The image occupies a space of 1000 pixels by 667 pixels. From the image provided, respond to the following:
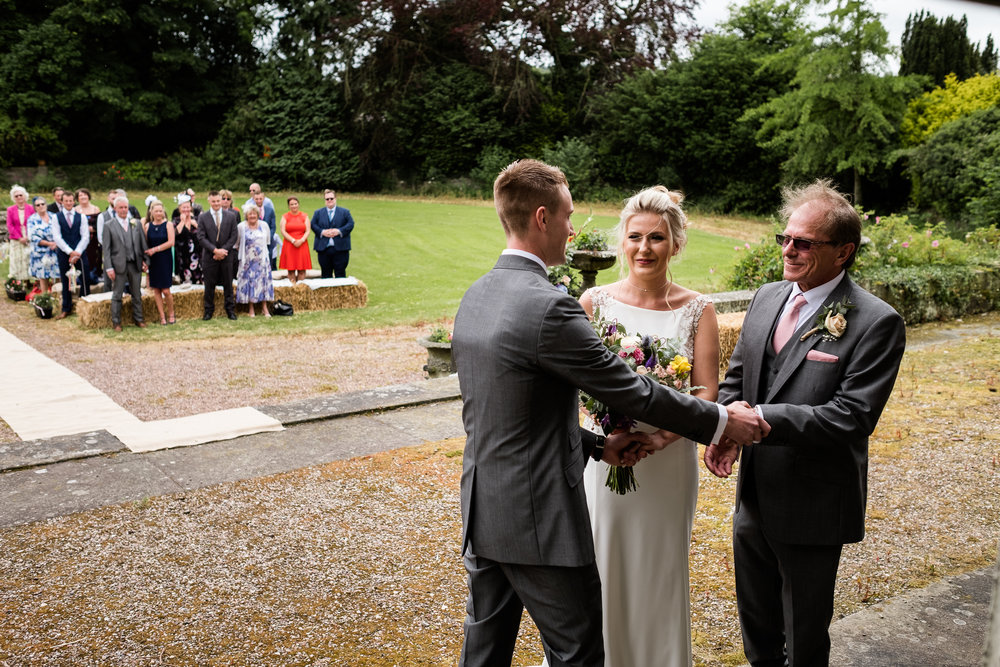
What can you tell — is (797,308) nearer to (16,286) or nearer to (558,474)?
(558,474)

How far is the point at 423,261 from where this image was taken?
796 inches

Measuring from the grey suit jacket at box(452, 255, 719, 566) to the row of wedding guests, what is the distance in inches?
471

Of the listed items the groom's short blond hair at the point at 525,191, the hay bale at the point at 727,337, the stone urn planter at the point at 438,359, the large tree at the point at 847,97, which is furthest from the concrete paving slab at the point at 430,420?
the large tree at the point at 847,97

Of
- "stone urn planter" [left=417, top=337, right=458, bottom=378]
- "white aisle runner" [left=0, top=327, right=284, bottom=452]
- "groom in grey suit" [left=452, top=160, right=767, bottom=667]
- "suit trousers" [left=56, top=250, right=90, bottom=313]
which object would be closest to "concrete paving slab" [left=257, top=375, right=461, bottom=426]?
"white aisle runner" [left=0, top=327, right=284, bottom=452]

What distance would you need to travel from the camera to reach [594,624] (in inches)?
99.5

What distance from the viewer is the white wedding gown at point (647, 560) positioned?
316cm

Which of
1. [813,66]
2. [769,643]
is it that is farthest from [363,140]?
[769,643]

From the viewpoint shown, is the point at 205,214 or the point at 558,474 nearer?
the point at 558,474

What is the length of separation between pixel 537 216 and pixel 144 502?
3.97 metres

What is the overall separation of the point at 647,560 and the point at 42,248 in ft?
50.8

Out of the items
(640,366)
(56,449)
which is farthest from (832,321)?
(56,449)

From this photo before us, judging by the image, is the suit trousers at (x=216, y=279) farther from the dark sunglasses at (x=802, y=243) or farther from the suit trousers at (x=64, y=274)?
the dark sunglasses at (x=802, y=243)

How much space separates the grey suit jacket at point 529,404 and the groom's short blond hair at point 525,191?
133 mm

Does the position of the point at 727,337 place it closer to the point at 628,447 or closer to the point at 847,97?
the point at 628,447
